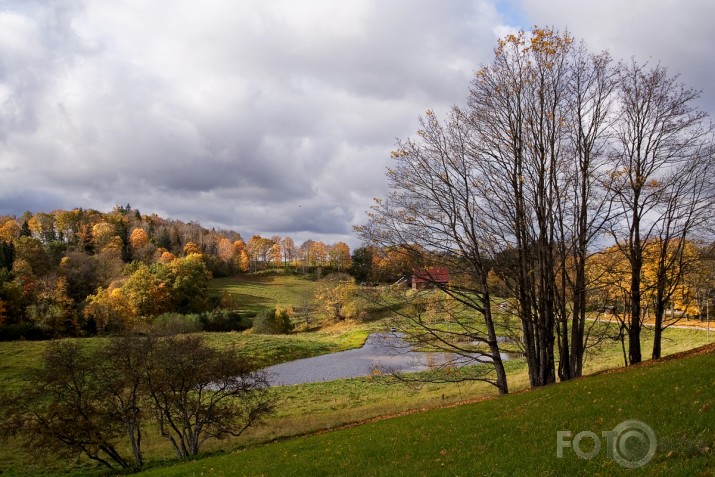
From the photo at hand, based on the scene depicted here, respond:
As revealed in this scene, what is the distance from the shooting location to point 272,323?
72.0 meters

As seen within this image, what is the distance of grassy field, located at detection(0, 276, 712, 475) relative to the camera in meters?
22.1

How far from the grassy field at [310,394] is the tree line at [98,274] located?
9.62 m

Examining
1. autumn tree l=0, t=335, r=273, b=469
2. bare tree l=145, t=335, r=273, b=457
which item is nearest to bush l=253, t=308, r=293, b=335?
autumn tree l=0, t=335, r=273, b=469

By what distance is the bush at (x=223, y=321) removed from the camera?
238 feet

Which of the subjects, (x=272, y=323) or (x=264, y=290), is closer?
(x=272, y=323)

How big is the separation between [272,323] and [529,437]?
65.5 meters

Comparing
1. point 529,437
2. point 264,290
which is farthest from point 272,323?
point 529,437

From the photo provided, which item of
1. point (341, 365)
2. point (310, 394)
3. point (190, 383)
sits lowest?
point (341, 365)

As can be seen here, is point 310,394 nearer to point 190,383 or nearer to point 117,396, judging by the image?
point 190,383

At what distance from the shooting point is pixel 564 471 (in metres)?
7.36

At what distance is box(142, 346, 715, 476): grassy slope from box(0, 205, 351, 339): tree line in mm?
56561

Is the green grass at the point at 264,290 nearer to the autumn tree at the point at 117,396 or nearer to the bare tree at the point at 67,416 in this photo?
the autumn tree at the point at 117,396

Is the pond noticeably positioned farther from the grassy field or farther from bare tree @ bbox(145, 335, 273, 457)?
bare tree @ bbox(145, 335, 273, 457)

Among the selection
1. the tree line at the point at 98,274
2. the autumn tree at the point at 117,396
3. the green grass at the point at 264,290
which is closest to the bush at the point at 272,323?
the tree line at the point at 98,274
